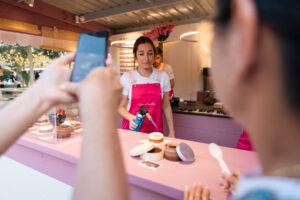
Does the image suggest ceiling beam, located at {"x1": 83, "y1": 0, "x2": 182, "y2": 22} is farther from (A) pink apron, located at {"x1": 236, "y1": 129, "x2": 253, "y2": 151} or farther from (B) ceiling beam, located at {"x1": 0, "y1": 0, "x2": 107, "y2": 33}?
(A) pink apron, located at {"x1": 236, "y1": 129, "x2": 253, "y2": 151}

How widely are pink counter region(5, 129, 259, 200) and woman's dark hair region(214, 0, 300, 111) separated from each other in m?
0.72

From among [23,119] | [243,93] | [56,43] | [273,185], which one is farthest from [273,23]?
[56,43]

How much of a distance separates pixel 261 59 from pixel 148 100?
2.08 m

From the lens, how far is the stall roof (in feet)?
13.5

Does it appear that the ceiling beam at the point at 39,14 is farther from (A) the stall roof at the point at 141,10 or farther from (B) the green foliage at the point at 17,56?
(B) the green foliage at the point at 17,56

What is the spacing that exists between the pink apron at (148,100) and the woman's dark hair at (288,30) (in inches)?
79.0

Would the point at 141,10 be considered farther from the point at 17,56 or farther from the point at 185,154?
the point at 185,154

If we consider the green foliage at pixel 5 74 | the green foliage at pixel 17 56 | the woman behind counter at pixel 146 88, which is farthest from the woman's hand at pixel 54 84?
the green foliage at pixel 5 74

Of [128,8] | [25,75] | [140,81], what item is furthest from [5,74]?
[140,81]

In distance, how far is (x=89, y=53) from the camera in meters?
0.68

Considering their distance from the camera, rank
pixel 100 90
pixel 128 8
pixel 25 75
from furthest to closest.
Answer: pixel 25 75 → pixel 128 8 → pixel 100 90

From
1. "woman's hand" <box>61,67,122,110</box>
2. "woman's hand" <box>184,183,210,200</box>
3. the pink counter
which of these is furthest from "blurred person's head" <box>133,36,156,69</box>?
"woman's hand" <box>61,67,122,110</box>

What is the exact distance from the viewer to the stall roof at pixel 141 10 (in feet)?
13.5

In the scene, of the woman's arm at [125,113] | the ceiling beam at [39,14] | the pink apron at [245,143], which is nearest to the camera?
the pink apron at [245,143]
